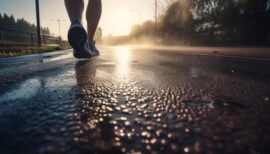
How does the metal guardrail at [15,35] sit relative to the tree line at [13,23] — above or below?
below

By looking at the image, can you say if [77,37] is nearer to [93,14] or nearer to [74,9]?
[74,9]

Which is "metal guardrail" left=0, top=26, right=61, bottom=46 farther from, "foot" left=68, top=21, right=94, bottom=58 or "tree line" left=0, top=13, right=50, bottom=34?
"tree line" left=0, top=13, right=50, bottom=34

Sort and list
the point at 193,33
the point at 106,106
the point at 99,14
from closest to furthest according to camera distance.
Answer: the point at 106,106 → the point at 99,14 → the point at 193,33

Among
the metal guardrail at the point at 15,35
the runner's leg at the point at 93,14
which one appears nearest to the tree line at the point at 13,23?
the metal guardrail at the point at 15,35

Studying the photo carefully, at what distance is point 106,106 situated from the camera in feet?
2.26

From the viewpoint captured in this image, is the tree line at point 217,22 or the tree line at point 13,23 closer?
the tree line at point 217,22

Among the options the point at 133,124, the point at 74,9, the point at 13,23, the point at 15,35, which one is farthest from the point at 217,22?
the point at 13,23

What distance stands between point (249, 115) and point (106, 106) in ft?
1.82

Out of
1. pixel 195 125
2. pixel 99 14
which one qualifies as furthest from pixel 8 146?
pixel 99 14

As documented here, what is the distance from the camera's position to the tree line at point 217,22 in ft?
53.1

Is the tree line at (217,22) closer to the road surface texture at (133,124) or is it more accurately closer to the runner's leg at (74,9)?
the runner's leg at (74,9)

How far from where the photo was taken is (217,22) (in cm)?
2058

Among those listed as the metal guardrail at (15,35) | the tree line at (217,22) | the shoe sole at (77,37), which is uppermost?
the tree line at (217,22)

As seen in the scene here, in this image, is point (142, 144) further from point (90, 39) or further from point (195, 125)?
point (90, 39)
